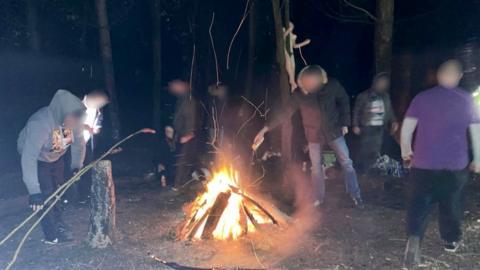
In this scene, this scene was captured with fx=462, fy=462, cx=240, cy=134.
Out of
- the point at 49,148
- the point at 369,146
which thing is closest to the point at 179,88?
the point at 49,148

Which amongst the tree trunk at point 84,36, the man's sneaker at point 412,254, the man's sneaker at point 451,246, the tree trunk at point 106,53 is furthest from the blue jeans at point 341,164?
the tree trunk at point 84,36

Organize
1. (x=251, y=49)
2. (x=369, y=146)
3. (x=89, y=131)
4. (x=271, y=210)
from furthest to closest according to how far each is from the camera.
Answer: (x=251, y=49) < (x=369, y=146) < (x=89, y=131) < (x=271, y=210)

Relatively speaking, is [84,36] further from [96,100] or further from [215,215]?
[215,215]

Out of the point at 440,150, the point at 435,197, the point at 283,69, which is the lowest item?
the point at 435,197

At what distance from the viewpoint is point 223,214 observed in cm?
637

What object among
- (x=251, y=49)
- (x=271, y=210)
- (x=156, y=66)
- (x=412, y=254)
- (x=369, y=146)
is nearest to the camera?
(x=412, y=254)

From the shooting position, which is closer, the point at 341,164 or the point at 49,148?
the point at 49,148

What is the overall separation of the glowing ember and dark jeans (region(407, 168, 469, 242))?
6.69 ft

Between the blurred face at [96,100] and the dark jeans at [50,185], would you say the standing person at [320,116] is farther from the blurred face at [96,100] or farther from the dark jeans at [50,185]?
the dark jeans at [50,185]

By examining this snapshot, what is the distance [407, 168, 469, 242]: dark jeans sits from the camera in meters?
5.19

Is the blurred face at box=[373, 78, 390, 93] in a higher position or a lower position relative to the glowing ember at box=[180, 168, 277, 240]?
higher

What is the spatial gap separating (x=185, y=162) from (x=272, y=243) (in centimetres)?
373

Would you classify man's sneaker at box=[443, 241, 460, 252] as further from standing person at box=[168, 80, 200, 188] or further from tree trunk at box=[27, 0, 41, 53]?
tree trunk at box=[27, 0, 41, 53]

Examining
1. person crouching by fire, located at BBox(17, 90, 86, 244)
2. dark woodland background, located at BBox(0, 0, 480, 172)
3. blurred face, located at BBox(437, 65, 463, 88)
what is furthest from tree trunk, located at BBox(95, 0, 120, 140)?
blurred face, located at BBox(437, 65, 463, 88)
